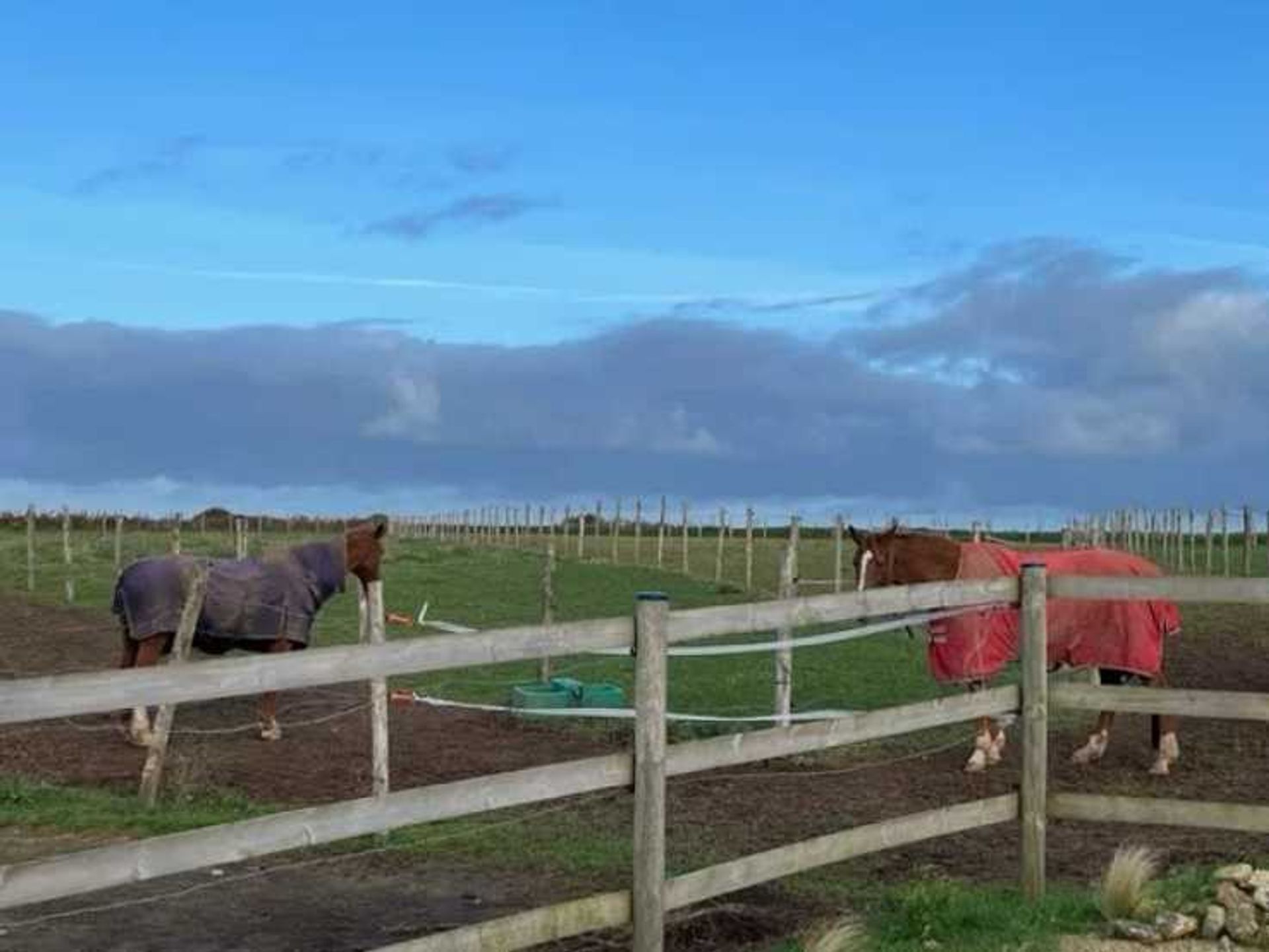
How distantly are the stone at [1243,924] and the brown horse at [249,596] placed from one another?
27.0 ft

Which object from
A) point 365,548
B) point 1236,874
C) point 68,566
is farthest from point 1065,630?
point 68,566

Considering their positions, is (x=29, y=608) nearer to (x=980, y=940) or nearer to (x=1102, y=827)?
(x=1102, y=827)

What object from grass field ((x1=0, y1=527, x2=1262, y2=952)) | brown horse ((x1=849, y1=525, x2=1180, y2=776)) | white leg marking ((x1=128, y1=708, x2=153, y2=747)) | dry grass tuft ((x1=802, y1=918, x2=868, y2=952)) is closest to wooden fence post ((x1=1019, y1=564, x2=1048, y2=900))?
grass field ((x1=0, y1=527, x2=1262, y2=952))

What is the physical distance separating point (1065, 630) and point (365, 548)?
18.5 ft

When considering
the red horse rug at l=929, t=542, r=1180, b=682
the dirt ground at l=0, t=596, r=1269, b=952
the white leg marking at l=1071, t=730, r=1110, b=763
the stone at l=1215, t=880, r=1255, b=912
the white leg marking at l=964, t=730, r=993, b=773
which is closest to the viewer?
the stone at l=1215, t=880, r=1255, b=912

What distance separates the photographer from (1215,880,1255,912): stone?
627cm

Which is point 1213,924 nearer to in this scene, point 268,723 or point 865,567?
point 865,567

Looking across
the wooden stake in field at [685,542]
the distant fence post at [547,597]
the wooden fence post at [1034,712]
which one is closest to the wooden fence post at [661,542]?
the wooden stake in field at [685,542]

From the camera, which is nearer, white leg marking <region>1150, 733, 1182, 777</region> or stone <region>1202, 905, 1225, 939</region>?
stone <region>1202, 905, 1225, 939</region>

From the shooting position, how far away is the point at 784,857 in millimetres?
6273

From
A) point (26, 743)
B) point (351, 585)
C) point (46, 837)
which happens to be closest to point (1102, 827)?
point (46, 837)

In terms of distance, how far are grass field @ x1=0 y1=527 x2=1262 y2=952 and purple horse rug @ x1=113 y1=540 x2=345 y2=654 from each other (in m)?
2.30

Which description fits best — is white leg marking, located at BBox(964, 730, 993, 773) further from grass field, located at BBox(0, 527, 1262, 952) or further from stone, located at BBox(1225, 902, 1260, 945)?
stone, located at BBox(1225, 902, 1260, 945)

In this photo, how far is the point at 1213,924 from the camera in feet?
20.4
